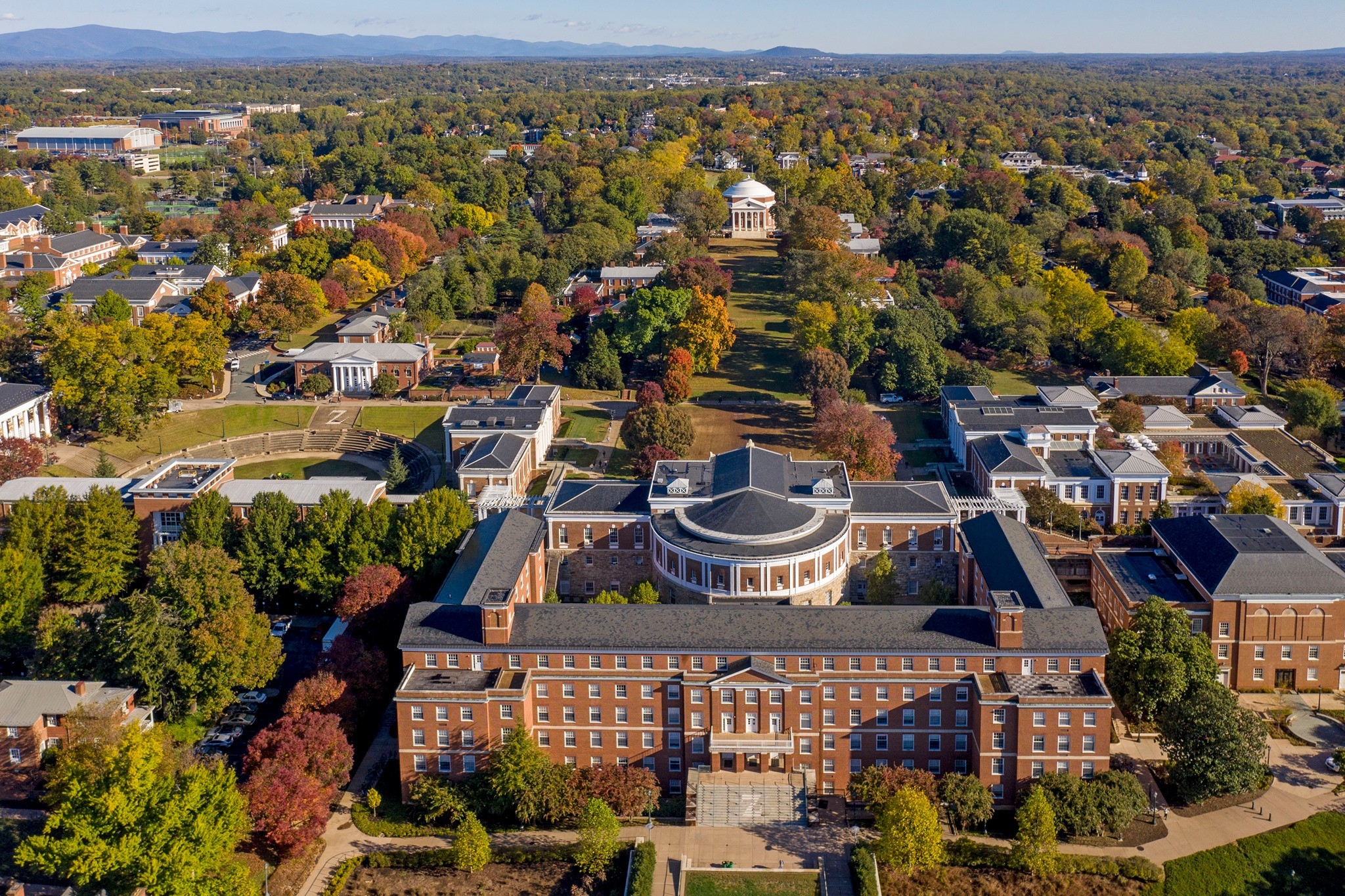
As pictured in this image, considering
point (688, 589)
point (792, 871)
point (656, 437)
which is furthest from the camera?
point (656, 437)

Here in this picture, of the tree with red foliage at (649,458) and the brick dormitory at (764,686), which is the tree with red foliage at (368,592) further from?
the tree with red foliage at (649,458)

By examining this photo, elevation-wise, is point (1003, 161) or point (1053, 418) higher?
point (1003, 161)

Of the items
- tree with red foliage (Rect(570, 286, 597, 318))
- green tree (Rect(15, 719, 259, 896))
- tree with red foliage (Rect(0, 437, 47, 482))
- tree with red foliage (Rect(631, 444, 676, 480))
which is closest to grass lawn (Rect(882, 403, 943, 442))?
tree with red foliage (Rect(631, 444, 676, 480))

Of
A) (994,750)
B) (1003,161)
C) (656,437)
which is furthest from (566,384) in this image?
(1003,161)

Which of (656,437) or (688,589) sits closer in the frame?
(688,589)

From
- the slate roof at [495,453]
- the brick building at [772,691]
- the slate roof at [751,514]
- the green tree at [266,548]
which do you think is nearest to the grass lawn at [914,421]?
the slate roof at [495,453]

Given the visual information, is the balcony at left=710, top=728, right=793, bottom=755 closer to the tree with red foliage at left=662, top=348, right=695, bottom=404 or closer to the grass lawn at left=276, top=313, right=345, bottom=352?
the tree with red foliage at left=662, top=348, right=695, bottom=404

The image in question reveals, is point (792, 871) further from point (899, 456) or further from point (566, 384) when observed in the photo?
point (566, 384)

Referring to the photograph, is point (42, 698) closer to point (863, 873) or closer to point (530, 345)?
point (863, 873)
